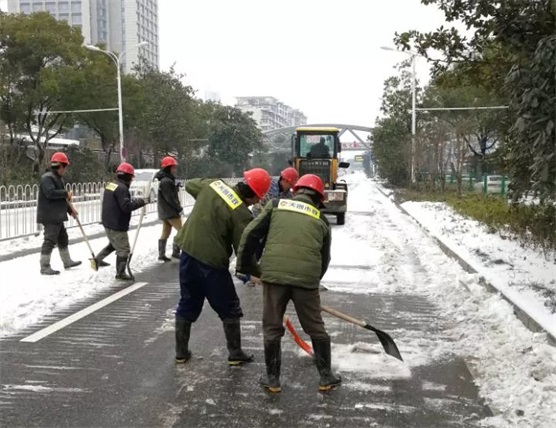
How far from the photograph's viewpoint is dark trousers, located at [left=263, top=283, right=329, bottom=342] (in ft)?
14.0

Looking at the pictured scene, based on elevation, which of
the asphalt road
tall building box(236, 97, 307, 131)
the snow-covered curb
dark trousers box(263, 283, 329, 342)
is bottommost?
the asphalt road

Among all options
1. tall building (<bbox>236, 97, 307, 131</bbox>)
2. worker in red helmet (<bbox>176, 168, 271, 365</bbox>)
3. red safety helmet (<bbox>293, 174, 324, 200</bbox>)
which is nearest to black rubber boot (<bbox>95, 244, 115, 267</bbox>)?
worker in red helmet (<bbox>176, 168, 271, 365</bbox>)

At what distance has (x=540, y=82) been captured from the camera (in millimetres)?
4805

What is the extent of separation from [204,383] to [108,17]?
11997cm

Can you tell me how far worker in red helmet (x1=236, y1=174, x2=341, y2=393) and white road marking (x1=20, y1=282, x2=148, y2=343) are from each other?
2516mm

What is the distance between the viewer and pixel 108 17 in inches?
4471

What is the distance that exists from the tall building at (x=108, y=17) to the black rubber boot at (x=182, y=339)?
109499 millimetres

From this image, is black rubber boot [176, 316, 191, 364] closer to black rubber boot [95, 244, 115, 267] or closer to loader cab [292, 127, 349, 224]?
black rubber boot [95, 244, 115, 267]

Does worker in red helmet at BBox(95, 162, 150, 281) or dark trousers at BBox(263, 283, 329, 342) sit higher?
worker in red helmet at BBox(95, 162, 150, 281)

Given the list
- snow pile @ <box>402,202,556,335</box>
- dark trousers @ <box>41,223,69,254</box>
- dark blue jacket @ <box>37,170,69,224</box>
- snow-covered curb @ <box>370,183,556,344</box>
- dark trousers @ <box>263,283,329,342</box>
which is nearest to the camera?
dark trousers @ <box>263,283,329,342</box>

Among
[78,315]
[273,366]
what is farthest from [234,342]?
[78,315]

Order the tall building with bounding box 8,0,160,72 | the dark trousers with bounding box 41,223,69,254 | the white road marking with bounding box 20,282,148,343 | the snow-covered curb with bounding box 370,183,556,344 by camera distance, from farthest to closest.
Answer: the tall building with bounding box 8,0,160,72 < the dark trousers with bounding box 41,223,69,254 < the white road marking with bounding box 20,282,148,343 < the snow-covered curb with bounding box 370,183,556,344

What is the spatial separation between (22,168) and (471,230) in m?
25.0

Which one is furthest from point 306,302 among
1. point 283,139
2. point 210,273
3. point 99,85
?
point 283,139
